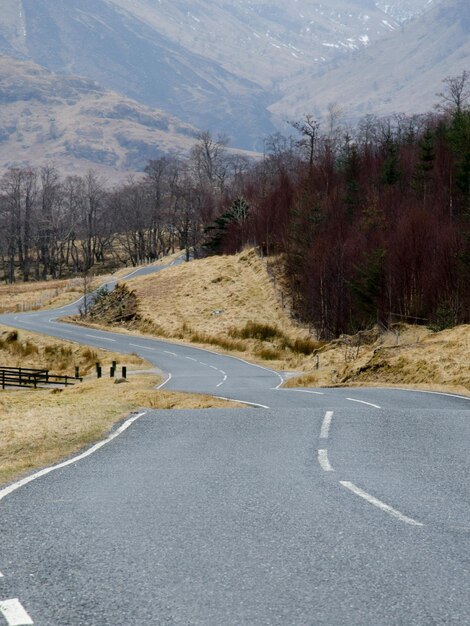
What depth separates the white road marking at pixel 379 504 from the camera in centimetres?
678

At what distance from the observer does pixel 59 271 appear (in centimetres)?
11619

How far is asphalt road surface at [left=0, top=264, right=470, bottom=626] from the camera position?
15.7 feet

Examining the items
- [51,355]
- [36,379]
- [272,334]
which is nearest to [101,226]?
[272,334]

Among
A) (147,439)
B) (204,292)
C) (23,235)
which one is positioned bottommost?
(147,439)

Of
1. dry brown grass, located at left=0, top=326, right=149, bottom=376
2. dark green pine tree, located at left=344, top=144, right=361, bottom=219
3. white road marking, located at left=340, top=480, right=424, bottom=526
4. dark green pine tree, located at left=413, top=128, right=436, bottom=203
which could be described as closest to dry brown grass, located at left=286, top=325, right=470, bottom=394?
white road marking, located at left=340, top=480, right=424, bottom=526

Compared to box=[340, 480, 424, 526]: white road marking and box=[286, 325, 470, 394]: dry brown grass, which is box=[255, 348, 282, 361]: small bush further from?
box=[340, 480, 424, 526]: white road marking

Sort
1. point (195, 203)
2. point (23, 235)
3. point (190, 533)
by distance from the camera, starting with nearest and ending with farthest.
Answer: point (190, 533)
point (195, 203)
point (23, 235)

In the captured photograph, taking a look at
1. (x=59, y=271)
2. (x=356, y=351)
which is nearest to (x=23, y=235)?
(x=59, y=271)

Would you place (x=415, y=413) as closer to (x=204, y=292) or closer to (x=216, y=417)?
(x=216, y=417)

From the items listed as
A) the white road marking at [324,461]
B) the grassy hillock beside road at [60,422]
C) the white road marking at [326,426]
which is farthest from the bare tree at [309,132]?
the white road marking at [324,461]

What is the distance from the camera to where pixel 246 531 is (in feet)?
21.2

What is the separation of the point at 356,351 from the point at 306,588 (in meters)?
33.0

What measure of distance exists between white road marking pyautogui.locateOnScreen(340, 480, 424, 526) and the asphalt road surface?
0.07ft

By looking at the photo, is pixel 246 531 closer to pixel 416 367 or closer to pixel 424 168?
pixel 416 367
